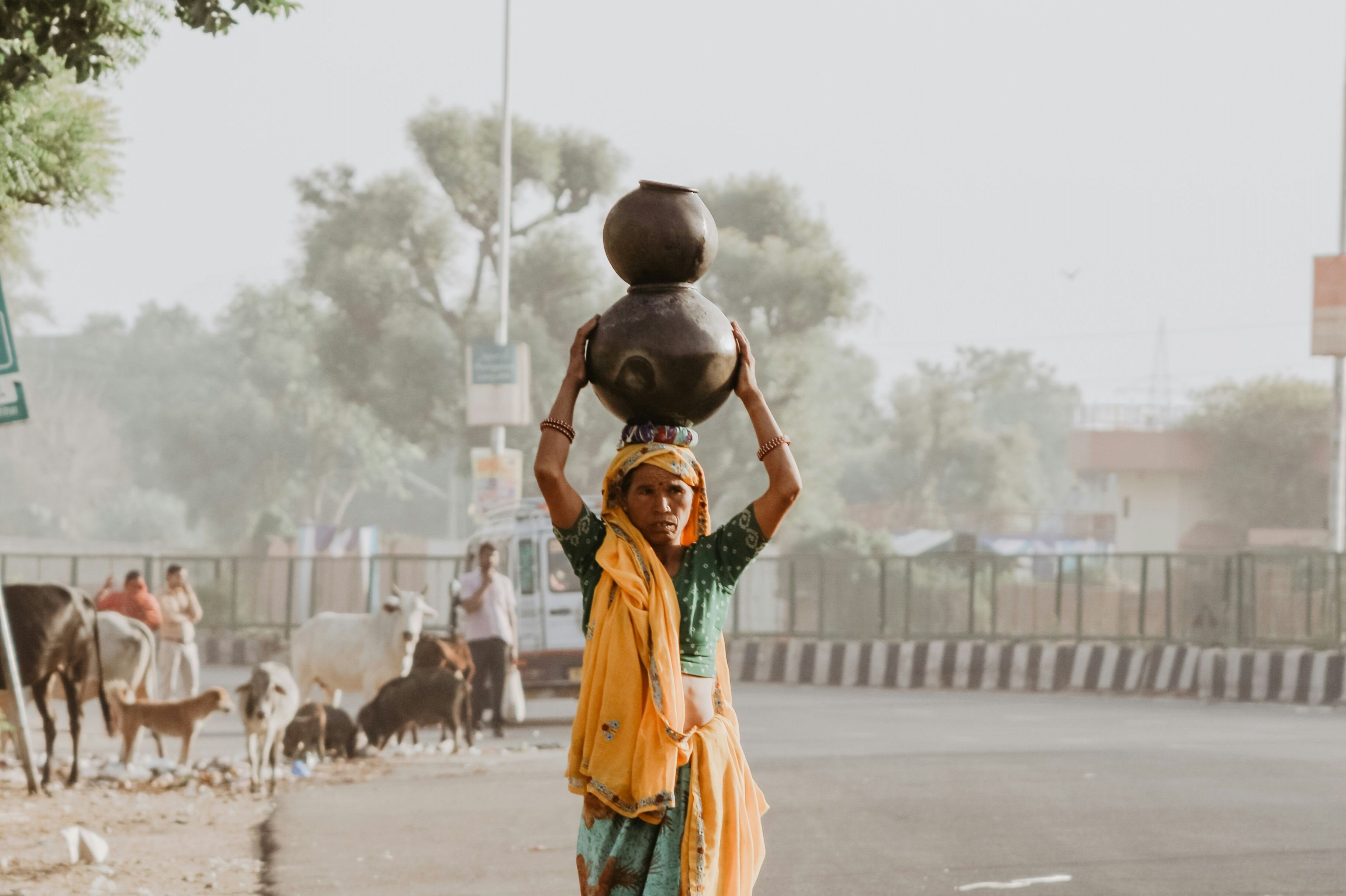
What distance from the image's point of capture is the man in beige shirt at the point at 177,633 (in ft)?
53.7

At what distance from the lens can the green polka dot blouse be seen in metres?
4.61

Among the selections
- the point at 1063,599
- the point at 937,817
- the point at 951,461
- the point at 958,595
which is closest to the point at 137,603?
the point at 937,817

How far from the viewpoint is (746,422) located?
→ 155 ft

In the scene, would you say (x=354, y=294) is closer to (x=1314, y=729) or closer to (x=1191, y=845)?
(x=1314, y=729)

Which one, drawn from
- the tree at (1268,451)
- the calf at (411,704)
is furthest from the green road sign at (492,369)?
the tree at (1268,451)

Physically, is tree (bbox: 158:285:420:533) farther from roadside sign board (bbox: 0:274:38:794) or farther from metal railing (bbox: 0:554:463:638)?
roadside sign board (bbox: 0:274:38:794)

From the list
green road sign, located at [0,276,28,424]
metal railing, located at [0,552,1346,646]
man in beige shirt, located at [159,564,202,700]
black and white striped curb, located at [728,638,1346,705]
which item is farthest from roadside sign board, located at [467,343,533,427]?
green road sign, located at [0,276,28,424]

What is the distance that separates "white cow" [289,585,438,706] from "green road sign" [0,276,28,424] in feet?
17.5

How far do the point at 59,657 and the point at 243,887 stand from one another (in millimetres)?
4527

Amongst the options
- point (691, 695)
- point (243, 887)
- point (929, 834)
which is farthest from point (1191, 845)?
point (691, 695)

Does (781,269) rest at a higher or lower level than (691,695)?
higher

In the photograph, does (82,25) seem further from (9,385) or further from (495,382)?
(495,382)

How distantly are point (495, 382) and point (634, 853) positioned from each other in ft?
66.1

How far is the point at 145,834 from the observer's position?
979 centimetres
